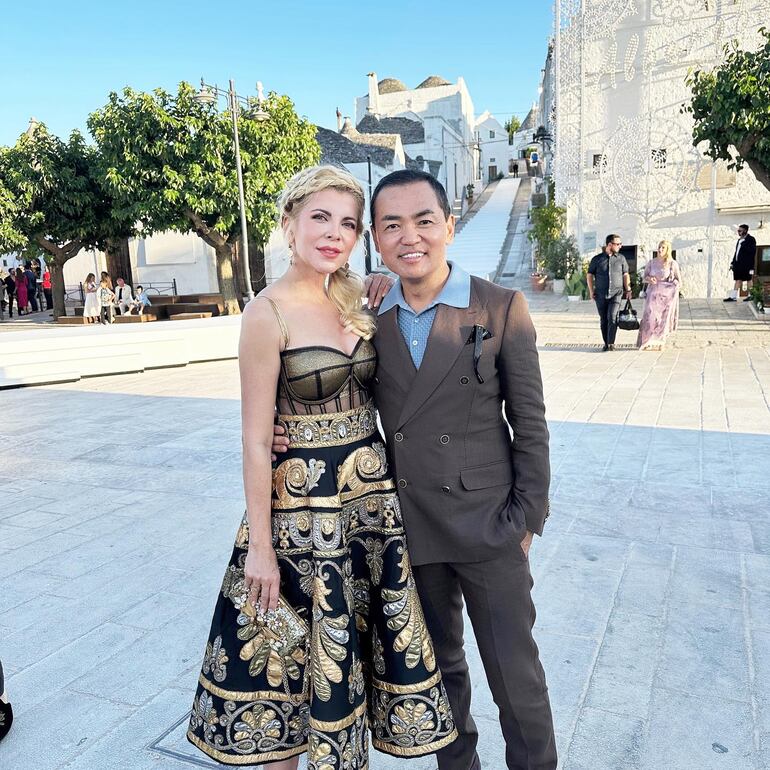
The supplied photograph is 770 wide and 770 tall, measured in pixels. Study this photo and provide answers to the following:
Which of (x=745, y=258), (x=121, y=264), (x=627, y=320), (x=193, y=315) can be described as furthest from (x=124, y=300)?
(x=745, y=258)

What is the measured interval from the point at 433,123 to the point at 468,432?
143ft

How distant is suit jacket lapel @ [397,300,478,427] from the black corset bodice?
16cm

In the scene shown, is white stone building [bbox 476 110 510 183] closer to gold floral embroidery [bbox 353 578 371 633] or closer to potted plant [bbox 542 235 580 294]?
potted plant [bbox 542 235 580 294]

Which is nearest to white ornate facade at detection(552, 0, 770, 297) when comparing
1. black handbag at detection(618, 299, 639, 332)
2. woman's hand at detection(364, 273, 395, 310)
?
black handbag at detection(618, 299, 639, 332)

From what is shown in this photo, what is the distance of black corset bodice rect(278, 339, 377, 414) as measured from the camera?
183cm

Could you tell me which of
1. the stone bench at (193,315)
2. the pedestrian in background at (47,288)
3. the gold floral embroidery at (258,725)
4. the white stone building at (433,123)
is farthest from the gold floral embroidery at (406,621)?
the white stone building at (433,123)

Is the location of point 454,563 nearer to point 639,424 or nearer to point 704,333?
point 639,424

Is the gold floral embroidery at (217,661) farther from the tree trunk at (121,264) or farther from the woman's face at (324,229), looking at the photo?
the tree trunk at (121,264)

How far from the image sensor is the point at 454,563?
1925 mm

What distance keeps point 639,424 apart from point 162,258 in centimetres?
2387

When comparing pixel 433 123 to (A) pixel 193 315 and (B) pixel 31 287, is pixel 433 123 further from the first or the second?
(A) pixel 193 315

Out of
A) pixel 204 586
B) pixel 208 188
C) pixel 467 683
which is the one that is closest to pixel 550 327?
pixel 208 188

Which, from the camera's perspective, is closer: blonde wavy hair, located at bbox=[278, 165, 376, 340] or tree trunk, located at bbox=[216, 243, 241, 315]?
blonde wavy hair, located at bbox=[278, 165, 376, 340]

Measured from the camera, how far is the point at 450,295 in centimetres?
190
